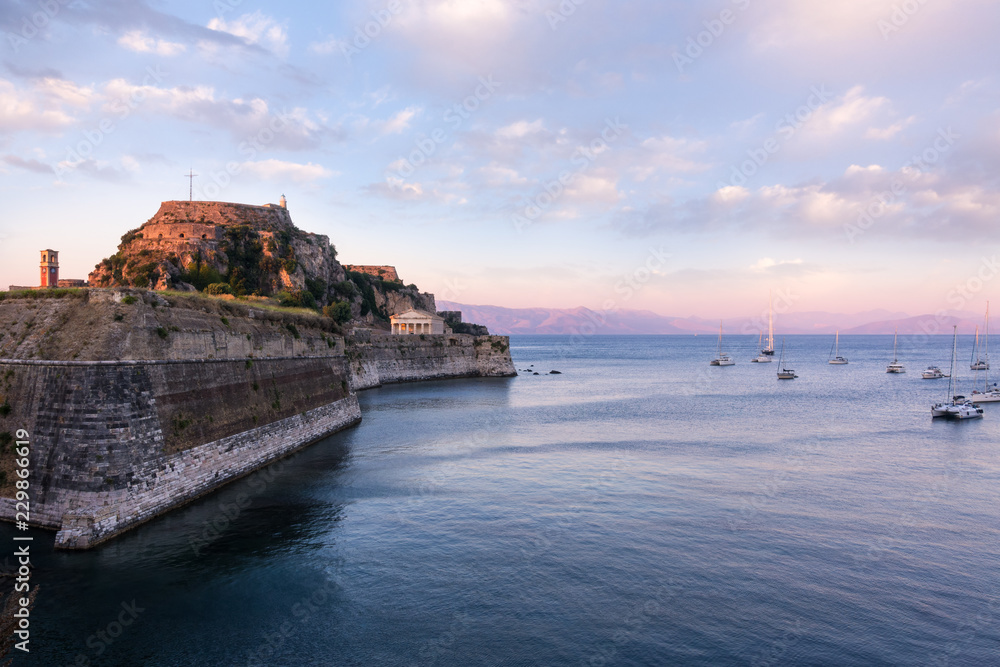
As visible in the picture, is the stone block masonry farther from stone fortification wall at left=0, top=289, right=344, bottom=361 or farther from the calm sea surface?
the calm sea surface

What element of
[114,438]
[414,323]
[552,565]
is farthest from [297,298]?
[552,565]

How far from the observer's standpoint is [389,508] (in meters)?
22.1

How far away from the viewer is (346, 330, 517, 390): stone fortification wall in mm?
67375

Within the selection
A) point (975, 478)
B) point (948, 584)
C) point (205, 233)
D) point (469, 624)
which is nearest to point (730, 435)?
point (975, 478)

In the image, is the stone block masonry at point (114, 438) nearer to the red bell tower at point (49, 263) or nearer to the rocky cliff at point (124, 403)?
the rocky cliff at point (124, 403)

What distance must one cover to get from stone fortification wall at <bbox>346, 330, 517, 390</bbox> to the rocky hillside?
6659mm

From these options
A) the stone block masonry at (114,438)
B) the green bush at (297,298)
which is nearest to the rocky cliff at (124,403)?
the stone block masonry at (114,438)

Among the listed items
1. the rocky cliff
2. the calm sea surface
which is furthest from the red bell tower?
the calm sea surface

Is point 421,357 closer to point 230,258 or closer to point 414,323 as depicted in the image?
point 414,323

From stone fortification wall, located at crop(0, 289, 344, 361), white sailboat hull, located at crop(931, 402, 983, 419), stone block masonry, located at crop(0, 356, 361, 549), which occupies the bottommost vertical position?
white sailboat hull, located at crop(931, 402, 983, 419)

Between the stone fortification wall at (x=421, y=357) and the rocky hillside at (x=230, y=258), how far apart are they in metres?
6.66

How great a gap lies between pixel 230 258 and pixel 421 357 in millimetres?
27117

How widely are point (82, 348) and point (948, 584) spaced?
26.8 meters

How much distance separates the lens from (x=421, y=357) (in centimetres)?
7725
